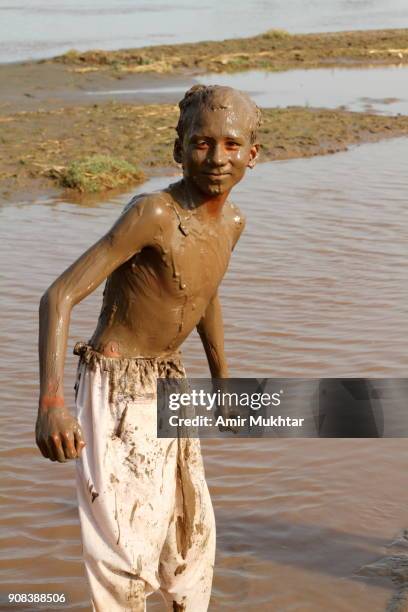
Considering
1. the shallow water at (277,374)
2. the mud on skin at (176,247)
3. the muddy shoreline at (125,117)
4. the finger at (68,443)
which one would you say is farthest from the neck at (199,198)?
the muddy shoreline at (125,117)

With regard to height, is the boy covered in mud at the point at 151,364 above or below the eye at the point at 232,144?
below

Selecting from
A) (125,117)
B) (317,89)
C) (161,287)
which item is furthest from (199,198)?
(317,89)

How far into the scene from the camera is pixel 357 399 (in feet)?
15.9

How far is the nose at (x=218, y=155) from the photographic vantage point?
261cm

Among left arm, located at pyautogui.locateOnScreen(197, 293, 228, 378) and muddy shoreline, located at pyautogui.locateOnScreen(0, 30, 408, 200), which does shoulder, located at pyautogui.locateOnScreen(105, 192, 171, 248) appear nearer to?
left arm, located at pyautogui.locateOnScreen(197, 293, 228, 378)

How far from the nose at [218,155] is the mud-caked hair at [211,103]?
10 cm

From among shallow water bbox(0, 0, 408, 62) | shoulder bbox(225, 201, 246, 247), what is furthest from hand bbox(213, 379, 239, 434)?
shallow water bbox(0, 0, 408, 62)

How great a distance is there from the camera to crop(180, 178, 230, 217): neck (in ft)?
8.90

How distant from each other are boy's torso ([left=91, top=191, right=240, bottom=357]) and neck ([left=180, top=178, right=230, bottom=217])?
2 cm

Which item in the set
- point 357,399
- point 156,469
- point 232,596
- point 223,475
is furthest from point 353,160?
point 156,469

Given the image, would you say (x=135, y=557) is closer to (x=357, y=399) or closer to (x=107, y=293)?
(x=107, y=293)

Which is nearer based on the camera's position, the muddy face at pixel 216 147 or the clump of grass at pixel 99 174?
the muddy face at pixel 216 147

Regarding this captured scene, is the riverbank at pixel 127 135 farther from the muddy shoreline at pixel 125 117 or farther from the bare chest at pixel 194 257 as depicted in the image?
the bare chest at pixel 194 257

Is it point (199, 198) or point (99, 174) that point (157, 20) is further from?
point (199, 198)
